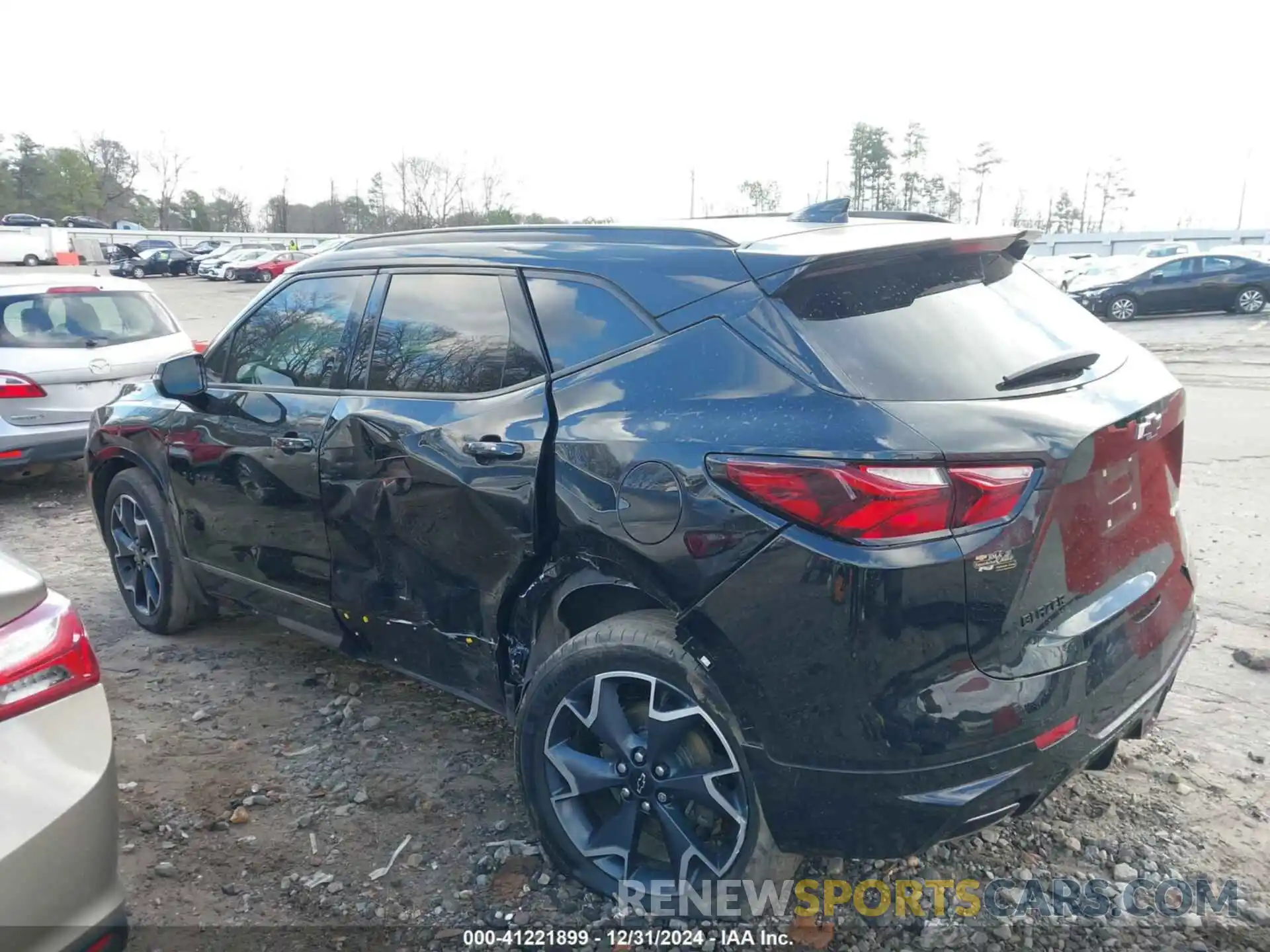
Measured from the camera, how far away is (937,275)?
8.95 feet

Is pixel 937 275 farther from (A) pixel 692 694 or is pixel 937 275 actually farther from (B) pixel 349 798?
(B) pixel 349 798

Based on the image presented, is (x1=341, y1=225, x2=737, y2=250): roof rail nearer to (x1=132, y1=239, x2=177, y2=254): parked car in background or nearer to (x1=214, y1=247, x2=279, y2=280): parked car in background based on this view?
(x1=214, y1=247, x2=279, y2=280): parked car in background

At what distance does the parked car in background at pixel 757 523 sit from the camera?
2217 mm

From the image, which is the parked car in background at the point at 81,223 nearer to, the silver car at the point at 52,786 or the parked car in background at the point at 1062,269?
the parked car in background at the point at 1062,269

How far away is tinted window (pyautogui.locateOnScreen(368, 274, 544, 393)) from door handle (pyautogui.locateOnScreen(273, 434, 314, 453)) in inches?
14.3

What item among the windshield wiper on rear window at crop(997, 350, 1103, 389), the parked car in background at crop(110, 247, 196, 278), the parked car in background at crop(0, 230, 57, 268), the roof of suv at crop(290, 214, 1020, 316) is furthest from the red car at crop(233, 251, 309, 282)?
the windshield wiper on rear window at crop(997, 350, 1103, 389)

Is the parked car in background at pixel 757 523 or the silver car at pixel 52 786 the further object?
the parked car in background at pixel 757 523

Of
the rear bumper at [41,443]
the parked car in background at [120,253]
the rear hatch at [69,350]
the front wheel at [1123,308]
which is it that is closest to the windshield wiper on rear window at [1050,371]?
the rear bumper at [41,443]

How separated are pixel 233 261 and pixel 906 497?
48442 millimetres

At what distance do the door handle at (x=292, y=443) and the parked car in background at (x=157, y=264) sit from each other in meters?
49.7

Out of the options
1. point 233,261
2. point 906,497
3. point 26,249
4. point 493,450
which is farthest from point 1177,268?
point 26,249

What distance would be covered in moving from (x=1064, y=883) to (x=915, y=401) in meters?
1.56

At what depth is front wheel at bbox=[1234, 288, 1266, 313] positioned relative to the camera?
23.6m

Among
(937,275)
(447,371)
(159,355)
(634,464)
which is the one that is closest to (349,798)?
(447,371)
